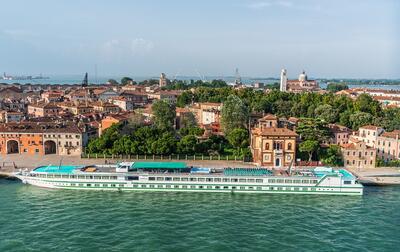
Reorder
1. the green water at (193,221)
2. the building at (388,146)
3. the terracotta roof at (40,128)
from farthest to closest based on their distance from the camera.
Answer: the terracotta roof at (40,128) → the building at (388,146) → the green water at (193,221)

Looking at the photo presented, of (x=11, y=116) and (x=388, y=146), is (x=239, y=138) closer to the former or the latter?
(x=388, y=146)

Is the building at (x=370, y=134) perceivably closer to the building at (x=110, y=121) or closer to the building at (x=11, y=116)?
the building at (x=110, y=121)

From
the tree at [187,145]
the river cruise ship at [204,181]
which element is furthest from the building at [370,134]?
the tree at [187,145]

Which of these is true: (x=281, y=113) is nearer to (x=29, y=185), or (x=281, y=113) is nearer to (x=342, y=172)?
(x=342, y=172)

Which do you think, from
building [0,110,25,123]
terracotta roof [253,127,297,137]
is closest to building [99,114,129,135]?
building [0,110,25,123]

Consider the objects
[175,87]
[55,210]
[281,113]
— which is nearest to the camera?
[55,210]

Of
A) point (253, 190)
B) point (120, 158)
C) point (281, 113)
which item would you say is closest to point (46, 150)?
point (120, 158)
